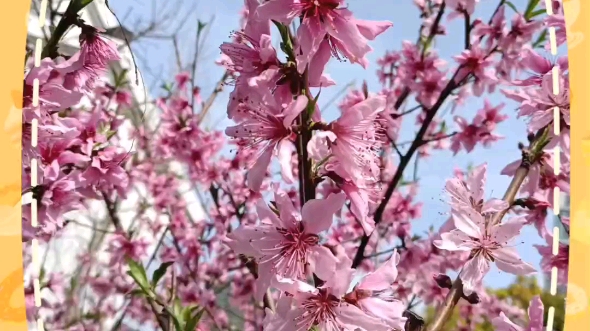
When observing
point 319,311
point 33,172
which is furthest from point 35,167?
point 319,311

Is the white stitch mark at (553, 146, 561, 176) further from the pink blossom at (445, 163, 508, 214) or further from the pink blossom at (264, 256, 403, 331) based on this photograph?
the pink blossom at (264, 256, 403, 331)

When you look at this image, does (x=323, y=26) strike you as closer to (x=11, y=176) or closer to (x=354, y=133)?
(x=354, y=133)

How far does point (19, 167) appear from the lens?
586mm

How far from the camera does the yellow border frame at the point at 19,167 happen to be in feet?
1.92

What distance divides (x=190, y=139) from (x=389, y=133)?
65 cm

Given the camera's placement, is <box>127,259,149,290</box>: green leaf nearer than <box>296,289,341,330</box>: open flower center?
No

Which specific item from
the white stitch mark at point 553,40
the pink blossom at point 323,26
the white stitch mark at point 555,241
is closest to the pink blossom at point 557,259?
the white stitch mark at point 555,241

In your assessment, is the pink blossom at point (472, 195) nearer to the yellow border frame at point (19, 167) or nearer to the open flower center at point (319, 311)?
the yellow border frame at point (19, 167)

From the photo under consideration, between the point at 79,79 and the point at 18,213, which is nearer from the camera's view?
the point at 18,213

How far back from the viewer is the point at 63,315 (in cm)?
111

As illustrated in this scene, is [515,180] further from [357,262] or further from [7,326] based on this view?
[7,326]

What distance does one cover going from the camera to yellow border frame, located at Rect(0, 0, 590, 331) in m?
0.58

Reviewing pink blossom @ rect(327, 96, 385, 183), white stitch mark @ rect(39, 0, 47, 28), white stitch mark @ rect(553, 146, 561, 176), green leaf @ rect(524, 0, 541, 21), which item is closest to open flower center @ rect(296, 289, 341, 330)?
pink blossom @ rect(327, 96, 385, 183)

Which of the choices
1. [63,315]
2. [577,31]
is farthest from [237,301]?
[577,31]
